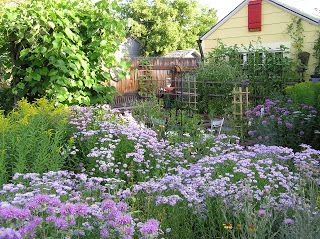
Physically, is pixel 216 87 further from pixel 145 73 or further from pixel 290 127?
pixel 290 127

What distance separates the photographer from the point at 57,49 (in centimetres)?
652

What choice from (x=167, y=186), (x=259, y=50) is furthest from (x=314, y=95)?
(x=259, y=50)

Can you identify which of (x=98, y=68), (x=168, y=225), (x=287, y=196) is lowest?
(x=168, y=225)

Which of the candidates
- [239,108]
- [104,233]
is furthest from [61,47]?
[239,108]

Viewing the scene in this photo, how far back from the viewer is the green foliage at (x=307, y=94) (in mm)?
7386

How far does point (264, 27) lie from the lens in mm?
14383

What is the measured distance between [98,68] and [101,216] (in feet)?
16.6

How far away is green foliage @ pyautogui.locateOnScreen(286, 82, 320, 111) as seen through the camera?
24.2 feet

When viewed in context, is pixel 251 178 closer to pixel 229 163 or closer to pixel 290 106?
pixel 229 163

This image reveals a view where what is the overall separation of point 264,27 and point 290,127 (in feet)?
27.4

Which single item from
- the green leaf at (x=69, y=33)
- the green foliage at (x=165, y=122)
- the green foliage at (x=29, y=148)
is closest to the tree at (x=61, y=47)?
the green leaf at (x=69, y=33)

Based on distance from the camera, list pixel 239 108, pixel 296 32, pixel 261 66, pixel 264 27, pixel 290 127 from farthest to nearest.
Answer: pixel 264 27 < pixel 261 66 < pixel 296 32 < pixel 239 108 < pixel 290 127

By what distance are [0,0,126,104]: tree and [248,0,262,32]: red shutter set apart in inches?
324

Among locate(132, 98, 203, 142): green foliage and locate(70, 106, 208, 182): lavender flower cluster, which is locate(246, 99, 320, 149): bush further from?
locate(70, 106, 208, 182): lavender flower cluster
